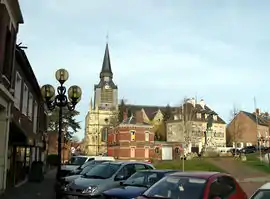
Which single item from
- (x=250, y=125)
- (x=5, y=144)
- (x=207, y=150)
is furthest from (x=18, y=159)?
(x=250, y=125)

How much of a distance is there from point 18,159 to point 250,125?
318 feet

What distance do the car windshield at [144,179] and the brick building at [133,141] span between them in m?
67.0

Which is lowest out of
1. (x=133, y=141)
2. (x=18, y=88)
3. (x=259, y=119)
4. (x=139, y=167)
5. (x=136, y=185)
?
(x=136, y=185)

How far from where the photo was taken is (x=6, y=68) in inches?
632

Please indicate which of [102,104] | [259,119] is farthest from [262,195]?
[102,104]

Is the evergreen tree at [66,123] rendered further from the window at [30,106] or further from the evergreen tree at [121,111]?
→ the window at [30,106]

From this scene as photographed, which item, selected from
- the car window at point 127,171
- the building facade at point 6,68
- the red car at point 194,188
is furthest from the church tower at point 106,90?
the red car at point 194,188

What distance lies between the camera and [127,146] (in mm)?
79125

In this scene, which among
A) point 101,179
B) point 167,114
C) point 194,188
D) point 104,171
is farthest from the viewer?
point 167,114

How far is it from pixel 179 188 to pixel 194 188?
0.35m

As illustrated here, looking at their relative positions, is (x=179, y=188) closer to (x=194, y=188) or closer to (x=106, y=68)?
(x=194, y=188)

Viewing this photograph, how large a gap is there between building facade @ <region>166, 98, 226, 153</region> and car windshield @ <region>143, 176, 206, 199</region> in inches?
2775

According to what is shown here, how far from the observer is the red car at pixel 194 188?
8406mm

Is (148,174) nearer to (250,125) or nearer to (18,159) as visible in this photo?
(18,159)
